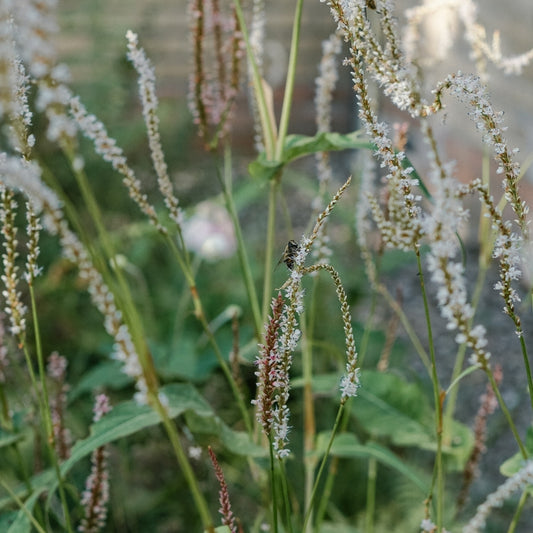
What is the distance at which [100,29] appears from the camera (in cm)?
315

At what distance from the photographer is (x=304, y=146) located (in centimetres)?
88

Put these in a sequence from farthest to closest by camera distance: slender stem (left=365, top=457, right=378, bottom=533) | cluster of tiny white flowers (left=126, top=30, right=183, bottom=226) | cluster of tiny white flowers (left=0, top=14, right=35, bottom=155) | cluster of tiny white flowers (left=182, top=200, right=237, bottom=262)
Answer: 1. cluster of tiny white flowers (left=182, top=200, right=237, bottom=262)
2. slender stem (left=365, top=457, right=378, bottom=533)
3. cluster of tiny white flowers (left=126, top=30, right=183, bottom=226)
4. cluster of tiny white flowers (left=0, top=14, right=35, bottom=155)

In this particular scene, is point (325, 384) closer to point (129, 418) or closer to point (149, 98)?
point (129, 418)

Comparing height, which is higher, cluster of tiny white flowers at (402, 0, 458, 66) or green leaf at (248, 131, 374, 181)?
cluster of tiny white flowers at (402, 0, 458, 66)

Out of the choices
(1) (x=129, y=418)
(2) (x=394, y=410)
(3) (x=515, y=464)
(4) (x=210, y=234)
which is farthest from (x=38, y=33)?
(4) (x=210, y=234)

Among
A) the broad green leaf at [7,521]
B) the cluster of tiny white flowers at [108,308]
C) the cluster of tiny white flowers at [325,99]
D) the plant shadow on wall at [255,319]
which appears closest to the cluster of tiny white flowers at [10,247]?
the plant shadow on wall at [255,319]

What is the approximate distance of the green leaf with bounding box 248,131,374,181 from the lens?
2.78 feet

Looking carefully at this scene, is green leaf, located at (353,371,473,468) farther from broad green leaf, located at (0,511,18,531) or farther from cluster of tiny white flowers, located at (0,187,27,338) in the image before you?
cluster of tiny white flowers, located at (0,187,27,338)

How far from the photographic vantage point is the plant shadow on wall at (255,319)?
514 mm

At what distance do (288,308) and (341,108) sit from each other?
4993 mm

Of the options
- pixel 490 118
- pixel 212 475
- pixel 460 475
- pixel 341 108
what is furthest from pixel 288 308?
pixel 341 108

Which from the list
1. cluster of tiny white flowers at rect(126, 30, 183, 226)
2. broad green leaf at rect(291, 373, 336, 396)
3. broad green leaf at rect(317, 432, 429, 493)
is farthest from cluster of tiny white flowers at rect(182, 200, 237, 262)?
cluster of tiny white flowers at rect(126, 30, 183, 226)

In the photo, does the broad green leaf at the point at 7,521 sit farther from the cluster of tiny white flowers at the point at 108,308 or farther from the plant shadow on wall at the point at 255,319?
the cluster of tiny white flowers at the point at 108,308

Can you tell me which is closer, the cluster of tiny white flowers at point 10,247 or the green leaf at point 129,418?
the cluster of tiny white flowers at point 10,247
